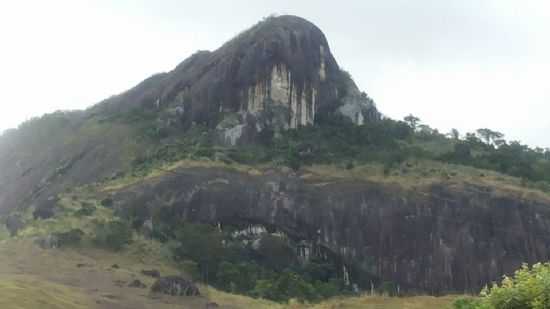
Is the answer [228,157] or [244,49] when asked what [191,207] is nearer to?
[228,157]

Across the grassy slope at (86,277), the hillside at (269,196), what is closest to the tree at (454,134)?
the hillside at (269,196)

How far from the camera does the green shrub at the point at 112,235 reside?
147 feet

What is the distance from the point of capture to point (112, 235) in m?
44.9

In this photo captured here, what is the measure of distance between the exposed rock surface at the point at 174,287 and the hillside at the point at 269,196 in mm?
1150

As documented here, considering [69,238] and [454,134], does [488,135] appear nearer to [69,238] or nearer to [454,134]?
[454,134]

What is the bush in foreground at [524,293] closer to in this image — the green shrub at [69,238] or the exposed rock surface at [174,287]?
the exposed rock surface at [174,287]

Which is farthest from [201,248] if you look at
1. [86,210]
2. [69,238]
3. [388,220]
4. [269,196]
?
[388,220]

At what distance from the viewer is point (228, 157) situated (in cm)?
6475

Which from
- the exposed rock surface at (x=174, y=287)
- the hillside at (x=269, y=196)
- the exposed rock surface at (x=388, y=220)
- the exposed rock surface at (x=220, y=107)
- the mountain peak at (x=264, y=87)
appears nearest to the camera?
the exposed rock surface at (x=174, y=287)

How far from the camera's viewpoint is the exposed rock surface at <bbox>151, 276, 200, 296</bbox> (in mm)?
33853

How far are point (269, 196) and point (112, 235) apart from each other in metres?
17.6

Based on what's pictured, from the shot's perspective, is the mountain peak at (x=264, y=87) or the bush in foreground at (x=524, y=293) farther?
the mountain peak at (x=264, y=87)

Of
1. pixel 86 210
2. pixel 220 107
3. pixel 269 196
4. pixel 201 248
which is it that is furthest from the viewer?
pixel 220 107

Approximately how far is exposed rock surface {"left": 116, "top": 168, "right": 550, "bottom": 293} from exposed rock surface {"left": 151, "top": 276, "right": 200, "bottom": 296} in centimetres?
2122
